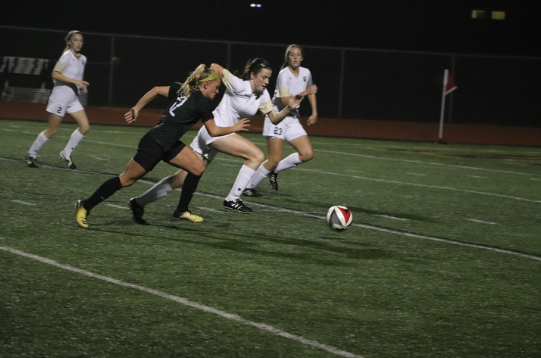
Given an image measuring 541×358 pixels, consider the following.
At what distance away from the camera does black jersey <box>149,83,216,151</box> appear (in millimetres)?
8484

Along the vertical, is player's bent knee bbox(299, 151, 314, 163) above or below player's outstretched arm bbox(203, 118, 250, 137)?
below

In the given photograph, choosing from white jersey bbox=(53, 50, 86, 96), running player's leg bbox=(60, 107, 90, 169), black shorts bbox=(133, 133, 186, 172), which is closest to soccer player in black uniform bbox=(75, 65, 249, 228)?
black shorts bbox=(133, 133, 186, 172)

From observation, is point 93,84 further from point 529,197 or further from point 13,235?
point 13,235

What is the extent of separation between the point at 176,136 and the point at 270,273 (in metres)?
1.98

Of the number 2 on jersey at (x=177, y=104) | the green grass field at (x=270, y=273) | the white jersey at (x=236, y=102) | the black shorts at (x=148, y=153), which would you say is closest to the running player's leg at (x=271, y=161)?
the green grass field at (x=270, y=273)

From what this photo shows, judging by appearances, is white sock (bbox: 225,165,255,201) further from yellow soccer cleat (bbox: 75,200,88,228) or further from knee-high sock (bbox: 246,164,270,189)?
yellow soccer cleat (bbox: 75,200,88,228)

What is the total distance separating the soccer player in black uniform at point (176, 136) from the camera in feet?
27.4

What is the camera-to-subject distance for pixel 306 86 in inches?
474

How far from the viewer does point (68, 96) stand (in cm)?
1334

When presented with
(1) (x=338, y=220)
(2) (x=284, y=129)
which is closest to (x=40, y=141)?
(2) (x=284, y=129)

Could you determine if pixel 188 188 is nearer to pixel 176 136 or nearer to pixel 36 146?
pixel 176 136

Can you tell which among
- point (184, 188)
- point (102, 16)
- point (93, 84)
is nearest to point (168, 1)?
point (102, 16)

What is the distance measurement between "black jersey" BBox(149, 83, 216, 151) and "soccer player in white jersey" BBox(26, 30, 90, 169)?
15.9 ft

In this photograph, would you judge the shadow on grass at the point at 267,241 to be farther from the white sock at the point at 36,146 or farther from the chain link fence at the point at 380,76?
the chain link fence at the point at 380,76
